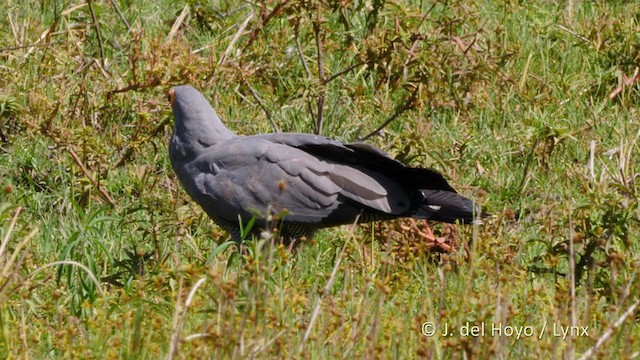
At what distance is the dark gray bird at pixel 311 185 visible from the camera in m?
5.91

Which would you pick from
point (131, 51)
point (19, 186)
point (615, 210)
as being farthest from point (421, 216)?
point (131, 51)

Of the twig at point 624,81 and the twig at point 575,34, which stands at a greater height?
the twig at point 575,34

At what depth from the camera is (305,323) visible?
434 centimetres

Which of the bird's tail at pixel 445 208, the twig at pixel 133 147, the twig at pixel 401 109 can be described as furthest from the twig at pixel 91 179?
the bird's tail at pixel 445 208

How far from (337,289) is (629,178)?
1.59m

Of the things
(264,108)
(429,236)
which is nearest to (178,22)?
(264,108)

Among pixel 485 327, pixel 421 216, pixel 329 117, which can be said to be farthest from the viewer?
pixel 329 117

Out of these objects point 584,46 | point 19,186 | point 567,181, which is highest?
point 584,46

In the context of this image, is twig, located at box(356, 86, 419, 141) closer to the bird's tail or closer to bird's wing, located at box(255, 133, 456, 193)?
bird's wing, located at box(255, 133, 456, 193)

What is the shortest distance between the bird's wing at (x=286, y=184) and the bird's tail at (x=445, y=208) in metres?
0.08

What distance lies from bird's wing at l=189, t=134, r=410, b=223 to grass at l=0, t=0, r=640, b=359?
0.19 meters

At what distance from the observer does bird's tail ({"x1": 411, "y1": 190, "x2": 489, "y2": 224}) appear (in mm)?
5855

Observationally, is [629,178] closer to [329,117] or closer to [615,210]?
[615,210]

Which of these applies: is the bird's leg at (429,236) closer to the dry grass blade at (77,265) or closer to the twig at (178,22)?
the dry grass blade at (77,265)
